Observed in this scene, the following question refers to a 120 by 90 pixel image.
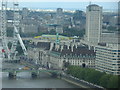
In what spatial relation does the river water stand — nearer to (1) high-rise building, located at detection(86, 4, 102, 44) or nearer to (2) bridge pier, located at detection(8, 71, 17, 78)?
(2) bridge pier, located at detection(8, 71, 17, 78)

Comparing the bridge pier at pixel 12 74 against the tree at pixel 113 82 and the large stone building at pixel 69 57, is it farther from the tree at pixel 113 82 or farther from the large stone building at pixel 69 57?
the tree at pixel 113 82

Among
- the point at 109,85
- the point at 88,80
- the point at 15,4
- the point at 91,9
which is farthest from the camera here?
the point at 91,9

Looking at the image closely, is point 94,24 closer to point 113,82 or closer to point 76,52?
point 76,52

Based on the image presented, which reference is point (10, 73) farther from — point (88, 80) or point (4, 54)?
point (4, 54)

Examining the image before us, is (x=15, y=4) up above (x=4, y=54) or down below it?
above

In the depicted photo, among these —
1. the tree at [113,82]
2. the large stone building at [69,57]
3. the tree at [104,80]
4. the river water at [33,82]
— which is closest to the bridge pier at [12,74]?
the river water at [33,82]

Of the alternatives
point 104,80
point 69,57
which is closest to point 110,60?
point 104,80

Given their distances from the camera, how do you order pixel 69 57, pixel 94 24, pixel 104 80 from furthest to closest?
1. pixel 94 24
2. pixel 69 57
3. pixel 104 80

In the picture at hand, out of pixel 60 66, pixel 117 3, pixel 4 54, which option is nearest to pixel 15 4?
pixel 4 54

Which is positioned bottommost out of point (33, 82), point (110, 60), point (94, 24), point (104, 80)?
point (33, 82)
